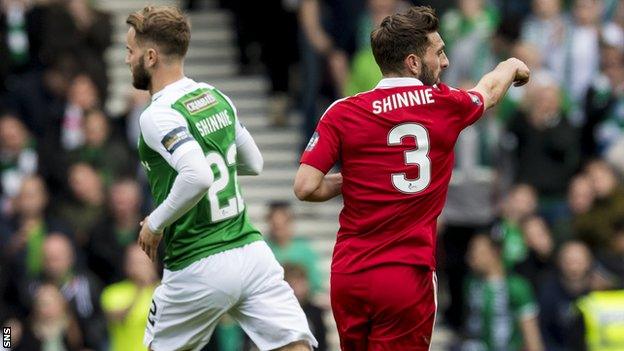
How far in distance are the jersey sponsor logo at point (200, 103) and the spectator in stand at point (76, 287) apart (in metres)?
5.58

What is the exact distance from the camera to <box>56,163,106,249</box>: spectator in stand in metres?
15.0

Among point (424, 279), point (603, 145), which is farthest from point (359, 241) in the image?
point (603, 145)

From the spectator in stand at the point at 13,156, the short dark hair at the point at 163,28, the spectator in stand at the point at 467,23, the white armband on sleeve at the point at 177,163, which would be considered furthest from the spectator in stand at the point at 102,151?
the white armband on sleeve at the point at 177,163

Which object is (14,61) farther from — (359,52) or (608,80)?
(608,80)

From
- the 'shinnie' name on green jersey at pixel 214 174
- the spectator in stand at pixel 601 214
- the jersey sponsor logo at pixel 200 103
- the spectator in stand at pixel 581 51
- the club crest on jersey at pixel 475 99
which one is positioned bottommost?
the spectator in stand at pixel 601 214

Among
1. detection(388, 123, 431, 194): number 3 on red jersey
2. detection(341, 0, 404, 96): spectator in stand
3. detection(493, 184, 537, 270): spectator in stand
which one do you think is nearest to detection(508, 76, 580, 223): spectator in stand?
detection(493, 184, 537, 270): spectator in stand

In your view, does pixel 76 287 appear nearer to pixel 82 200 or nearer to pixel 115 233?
pixel 115 233

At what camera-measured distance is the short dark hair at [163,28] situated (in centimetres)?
848

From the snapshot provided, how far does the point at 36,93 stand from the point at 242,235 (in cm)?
757

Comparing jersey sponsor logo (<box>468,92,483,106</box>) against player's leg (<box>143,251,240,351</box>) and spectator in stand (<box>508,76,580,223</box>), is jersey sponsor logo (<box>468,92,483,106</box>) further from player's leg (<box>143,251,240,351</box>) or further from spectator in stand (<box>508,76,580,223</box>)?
spectator in stand (<box>508,76,580,223</box>)

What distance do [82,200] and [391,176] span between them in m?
7.27

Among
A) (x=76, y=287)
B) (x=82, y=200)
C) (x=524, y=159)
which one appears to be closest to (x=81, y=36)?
(x=82, y=200)

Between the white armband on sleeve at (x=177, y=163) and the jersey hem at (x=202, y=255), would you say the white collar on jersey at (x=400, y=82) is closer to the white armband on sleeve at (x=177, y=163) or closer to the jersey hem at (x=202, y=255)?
the white armband on sleeve at (x=177, y=163)

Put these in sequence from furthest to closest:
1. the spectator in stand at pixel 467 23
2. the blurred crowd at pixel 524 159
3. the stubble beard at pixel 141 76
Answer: the spectator in stand at pixel 467 23
the blurred crowd at pixel 524 159
the stubble beard at pixel 141 76
